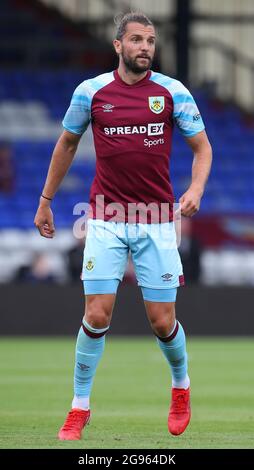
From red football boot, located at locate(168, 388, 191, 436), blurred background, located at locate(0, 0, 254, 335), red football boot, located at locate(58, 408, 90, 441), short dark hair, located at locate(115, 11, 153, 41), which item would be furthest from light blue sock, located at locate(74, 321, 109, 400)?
blurred background, located at locate(0, 0, 254, 335)

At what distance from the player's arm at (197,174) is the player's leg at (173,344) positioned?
576 millimetres

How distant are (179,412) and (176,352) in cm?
34

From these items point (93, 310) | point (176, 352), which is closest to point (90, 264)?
point (93, 310)

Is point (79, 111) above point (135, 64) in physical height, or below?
below

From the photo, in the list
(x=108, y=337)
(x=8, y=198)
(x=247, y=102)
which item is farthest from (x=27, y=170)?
(x=247, y=102)

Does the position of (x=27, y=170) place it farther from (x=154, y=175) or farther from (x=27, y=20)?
(x=154, y=175)

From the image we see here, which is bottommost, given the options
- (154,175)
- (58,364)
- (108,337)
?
(108,337)

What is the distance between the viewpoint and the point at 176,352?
725 cm

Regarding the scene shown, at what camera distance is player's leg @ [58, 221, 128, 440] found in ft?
22.8

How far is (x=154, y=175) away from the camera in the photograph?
709cm

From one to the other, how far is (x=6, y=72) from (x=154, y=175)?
50.9 ft

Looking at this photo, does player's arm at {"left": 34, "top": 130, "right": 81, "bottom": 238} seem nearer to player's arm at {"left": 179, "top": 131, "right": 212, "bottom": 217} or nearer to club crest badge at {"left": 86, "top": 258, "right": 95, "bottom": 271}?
club crest badge at {"left": 86, "top": 258, "right": 95, "bottom": 271}

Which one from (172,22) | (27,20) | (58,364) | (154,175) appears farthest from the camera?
(27,20)

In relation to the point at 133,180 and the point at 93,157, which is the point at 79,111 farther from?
the point at 93,157
